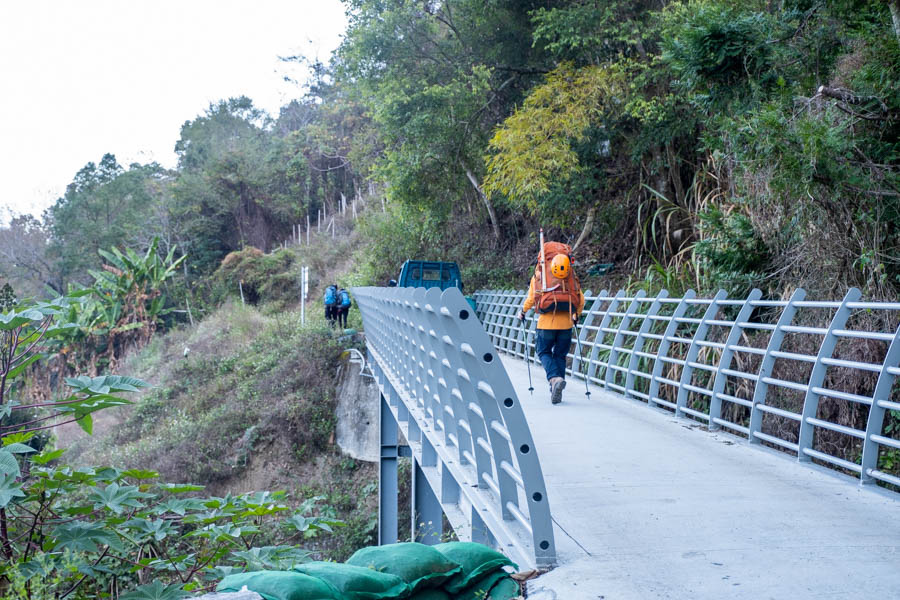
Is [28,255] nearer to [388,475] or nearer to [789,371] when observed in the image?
[388,475]

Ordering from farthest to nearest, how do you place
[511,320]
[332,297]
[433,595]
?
[332,297] → [511,320] → [433,595]

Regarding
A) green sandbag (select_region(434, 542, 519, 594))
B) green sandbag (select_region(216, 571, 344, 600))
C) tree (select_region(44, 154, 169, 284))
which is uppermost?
tree (select_region(44, 154, 169, 284))

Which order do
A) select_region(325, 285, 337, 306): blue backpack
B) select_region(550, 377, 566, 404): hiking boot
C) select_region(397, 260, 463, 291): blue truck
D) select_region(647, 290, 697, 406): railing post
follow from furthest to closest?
select_region(325, 285, 337, 306): blue backpack < select_region(397, 260, 463, 291): blue truck < select_region(550, 377, 566, 404): hiking boot < select_region(647, 290, 697, 406): railing post

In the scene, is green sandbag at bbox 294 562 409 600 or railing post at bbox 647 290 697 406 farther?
railing post at bbox 647 290 697 406

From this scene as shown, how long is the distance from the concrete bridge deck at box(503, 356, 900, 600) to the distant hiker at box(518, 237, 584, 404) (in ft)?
5.97

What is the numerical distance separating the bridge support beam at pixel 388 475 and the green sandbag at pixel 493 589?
9.31 metres

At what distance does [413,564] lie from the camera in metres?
3.26

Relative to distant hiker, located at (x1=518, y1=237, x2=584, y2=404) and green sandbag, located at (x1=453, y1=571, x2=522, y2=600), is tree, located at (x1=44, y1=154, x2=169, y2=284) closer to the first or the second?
distant hiker, located at (x1=518, y1=237, x2=584, y2=404)

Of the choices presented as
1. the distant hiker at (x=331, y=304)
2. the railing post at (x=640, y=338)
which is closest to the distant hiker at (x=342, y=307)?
the distant hiker at (x=331, y=304)

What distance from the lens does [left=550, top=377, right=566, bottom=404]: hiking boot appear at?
358 inches

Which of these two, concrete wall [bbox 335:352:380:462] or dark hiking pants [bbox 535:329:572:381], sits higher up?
dark hiking pants [bbox 535:329:572:381]

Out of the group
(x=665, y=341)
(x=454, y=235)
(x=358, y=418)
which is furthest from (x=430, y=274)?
(x=665, y=341)

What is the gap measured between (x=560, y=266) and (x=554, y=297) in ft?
1.17

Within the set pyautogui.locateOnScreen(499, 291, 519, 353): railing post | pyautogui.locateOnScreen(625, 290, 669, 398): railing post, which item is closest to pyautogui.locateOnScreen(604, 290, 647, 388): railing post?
pyautogui.locateOnScreen(625, 290, 669, 398): railing post
